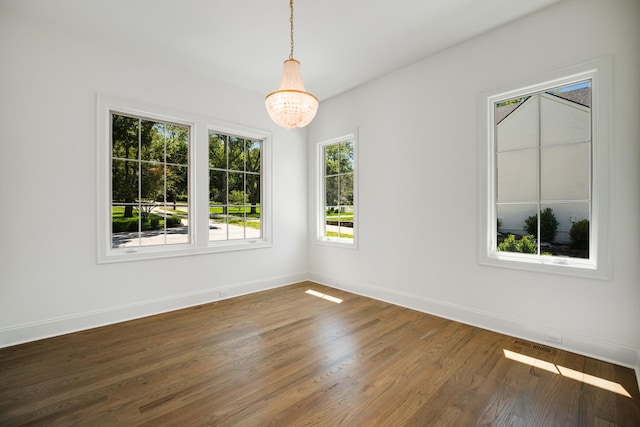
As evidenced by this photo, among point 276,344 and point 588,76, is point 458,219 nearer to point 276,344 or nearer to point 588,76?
point 588,76

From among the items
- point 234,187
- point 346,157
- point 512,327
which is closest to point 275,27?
point 346,157

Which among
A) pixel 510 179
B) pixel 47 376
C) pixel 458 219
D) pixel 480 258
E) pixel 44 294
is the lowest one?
pixel 47 376

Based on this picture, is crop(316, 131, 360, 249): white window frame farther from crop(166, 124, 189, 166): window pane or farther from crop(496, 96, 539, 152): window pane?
crop(166, 124, 189, 166): window pane

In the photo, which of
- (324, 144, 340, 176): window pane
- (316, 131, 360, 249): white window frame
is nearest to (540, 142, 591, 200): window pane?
(316, 131, 360, 249): white window frame

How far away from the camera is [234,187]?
175 inches

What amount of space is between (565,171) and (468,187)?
0.82 m

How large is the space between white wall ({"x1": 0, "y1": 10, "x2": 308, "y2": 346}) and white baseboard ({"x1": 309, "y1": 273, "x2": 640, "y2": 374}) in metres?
2.62

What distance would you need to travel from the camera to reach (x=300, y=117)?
8.08ft

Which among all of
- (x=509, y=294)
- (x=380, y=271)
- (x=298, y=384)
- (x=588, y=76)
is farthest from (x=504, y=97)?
(x=298, y=384)

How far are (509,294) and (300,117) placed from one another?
268cm

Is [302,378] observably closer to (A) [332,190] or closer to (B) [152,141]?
(A) [332,190]

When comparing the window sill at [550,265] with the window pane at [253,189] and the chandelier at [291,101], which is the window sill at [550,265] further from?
the window pane at [253,189]

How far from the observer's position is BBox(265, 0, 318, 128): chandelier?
2.36 m

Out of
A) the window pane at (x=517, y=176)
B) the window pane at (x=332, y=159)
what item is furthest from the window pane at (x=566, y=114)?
the window pane at (x=332, y=159)
